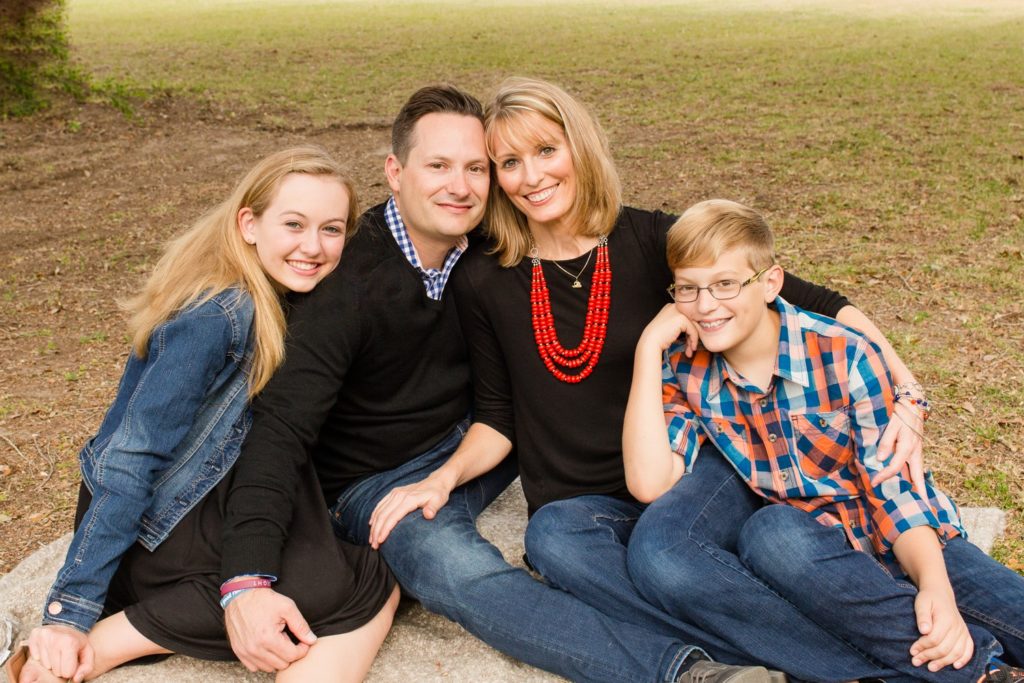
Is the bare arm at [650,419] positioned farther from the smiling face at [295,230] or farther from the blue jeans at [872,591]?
the smiling face at [295,230]

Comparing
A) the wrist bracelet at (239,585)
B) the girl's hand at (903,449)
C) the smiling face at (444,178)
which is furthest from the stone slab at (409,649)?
the smiling face at (444,178)

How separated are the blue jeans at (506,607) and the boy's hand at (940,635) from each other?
0.60m

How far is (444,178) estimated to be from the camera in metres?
3.33

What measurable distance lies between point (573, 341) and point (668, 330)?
337 mm

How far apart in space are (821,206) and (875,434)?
214 inches

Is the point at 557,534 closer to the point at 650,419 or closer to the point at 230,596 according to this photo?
the point at 650,419

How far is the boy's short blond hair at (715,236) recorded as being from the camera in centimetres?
308

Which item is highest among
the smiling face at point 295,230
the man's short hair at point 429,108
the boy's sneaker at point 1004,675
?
the man's short hair at point 429,108

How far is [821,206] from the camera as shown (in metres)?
8.09

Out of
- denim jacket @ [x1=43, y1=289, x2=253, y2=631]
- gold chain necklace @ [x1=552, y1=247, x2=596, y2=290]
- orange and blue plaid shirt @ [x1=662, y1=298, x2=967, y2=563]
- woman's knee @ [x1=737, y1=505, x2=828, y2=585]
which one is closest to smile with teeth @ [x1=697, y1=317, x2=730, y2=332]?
orange and blue plaid shirt @ [x1=662, y1=298, x2=967, y2=563]

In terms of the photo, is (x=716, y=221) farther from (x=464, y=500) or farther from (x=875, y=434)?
(x=464, y=500)

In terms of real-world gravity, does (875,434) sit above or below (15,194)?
above

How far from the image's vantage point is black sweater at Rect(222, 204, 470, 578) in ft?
9.73

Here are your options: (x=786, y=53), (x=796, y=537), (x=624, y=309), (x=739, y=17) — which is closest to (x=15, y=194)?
(x=624, y=309)
